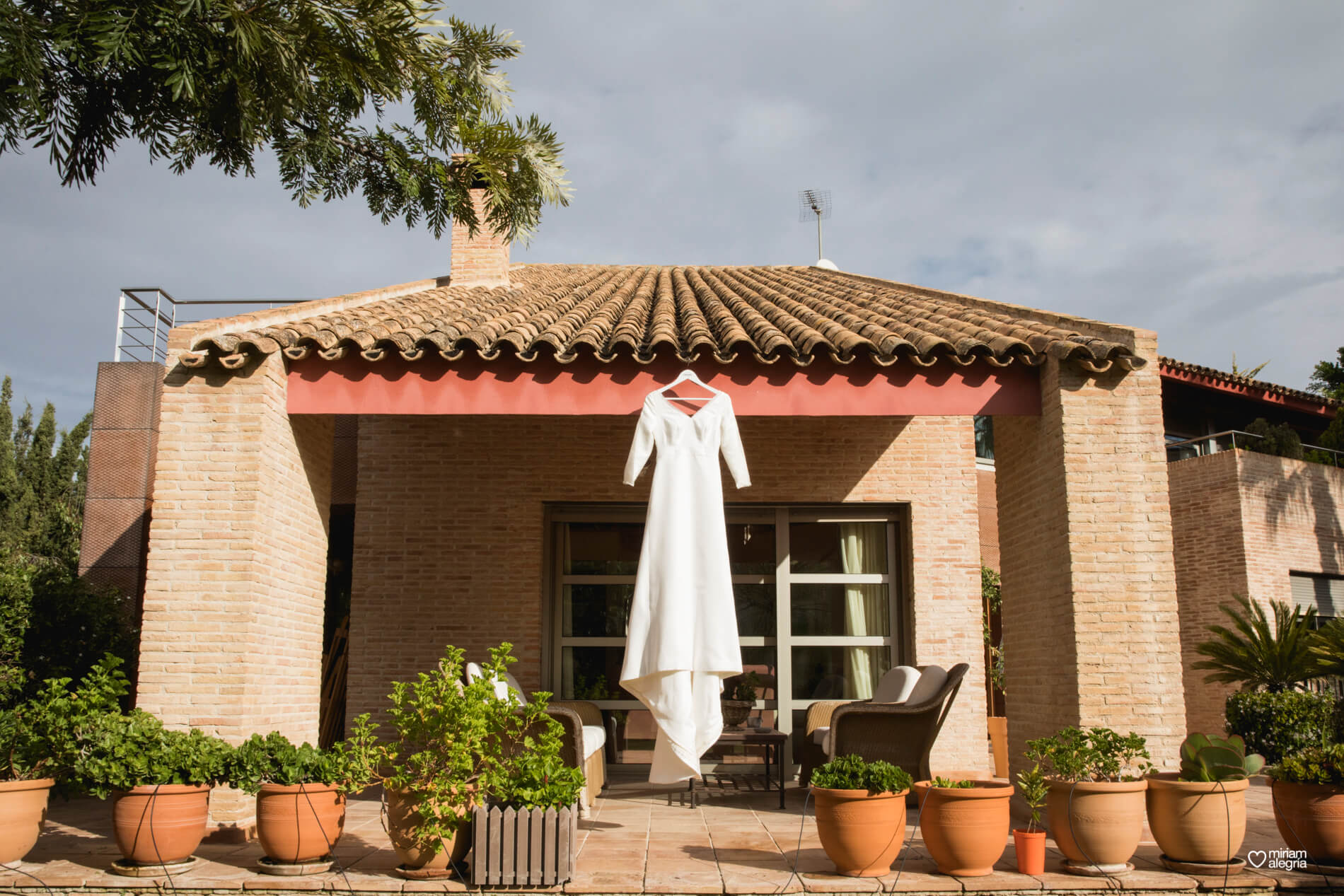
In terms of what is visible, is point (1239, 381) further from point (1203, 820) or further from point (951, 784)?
point (951, 784)

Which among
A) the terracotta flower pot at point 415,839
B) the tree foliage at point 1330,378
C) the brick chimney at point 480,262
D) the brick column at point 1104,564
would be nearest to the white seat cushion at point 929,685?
the brick column at point 1104,564

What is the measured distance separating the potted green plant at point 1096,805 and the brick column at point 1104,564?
962 mm

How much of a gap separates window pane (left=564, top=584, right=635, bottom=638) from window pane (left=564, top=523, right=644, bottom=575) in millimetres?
160

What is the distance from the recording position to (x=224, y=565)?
6059 millimetres

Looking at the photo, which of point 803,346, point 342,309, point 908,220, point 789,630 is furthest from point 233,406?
point 908,220

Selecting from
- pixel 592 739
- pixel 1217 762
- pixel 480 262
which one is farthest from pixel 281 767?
pixel 480 262

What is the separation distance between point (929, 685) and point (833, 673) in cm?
215

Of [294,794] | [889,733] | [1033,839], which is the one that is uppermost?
[889,733]

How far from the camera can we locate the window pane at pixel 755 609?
364 inches

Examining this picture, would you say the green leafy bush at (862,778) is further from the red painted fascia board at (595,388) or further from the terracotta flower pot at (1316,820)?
the red painted fascia board at (595,388)

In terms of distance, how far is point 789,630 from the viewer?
9.22 meters

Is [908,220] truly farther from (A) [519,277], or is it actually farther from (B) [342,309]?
(B) [342,309]

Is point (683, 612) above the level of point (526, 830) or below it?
above

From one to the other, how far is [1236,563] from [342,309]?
39.3 feet
